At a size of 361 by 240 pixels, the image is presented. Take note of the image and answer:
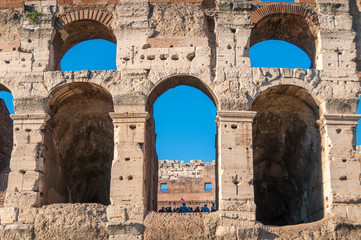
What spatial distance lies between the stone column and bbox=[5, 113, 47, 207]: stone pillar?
→ 5.86ft

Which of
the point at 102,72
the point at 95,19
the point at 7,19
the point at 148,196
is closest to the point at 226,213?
the point at 148,196

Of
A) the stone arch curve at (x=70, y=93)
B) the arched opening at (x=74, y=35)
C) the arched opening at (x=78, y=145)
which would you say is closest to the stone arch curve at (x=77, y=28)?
the arched opening at (x=74, y=35)

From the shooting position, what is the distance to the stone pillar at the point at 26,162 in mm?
13727

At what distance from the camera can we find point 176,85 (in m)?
15.2

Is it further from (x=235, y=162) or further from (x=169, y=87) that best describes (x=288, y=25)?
(x=235, y=162)

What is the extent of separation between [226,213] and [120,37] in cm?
505

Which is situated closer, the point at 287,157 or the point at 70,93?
the point at 70,93

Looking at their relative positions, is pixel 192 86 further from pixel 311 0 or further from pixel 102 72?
pixel 311 0

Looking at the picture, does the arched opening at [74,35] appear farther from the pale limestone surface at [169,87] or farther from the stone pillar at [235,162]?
the stone pillar at [235,162]

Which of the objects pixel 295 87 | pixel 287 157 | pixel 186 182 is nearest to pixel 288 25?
pixel 295 87

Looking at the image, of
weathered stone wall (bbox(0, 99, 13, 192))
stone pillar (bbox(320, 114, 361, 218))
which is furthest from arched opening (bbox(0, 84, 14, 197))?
stone pillar (bbox(320, 114, 361, 218))

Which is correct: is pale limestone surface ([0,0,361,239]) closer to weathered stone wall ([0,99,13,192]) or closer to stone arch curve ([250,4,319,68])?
stone arch curve ([250,4,319,68])

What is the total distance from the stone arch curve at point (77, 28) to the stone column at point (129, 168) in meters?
2.56

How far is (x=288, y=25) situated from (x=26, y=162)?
7.39 meters
